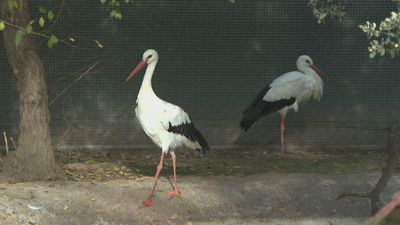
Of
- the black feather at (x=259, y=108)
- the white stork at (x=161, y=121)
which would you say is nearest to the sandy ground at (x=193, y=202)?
the white stork at (x=161, y=121)

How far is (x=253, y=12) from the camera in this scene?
338 inches

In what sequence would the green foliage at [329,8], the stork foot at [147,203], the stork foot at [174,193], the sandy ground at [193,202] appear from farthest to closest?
the stork foot at [174,193] < the stork foot at [147,203] < the sandy ground at [193,202] < the green foliage at [329,8]

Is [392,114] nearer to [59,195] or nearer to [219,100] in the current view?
[219,100]

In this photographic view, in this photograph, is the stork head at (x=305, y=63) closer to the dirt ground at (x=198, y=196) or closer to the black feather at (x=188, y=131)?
the dirt ground at (x=198, y=196)

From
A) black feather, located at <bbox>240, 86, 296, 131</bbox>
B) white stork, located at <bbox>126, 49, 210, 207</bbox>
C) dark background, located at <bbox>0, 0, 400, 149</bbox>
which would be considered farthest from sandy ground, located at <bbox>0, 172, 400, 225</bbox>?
dark background, located at <bbox>0, 0, 400, 149</bbox>

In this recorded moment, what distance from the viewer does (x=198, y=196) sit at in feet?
19.1

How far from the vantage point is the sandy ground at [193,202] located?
5.28m

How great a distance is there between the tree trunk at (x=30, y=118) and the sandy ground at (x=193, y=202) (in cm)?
28

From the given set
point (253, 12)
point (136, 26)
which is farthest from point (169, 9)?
point (253, 12)

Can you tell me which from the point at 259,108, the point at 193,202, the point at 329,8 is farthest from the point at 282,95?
the point at 329,8

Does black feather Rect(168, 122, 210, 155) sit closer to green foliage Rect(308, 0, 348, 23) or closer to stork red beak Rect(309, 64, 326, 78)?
green foliage Rect(308, 0, 348, 23)

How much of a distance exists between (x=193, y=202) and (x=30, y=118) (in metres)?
1.98

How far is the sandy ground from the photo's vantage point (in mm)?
5281

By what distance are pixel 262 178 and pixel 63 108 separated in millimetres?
3388
